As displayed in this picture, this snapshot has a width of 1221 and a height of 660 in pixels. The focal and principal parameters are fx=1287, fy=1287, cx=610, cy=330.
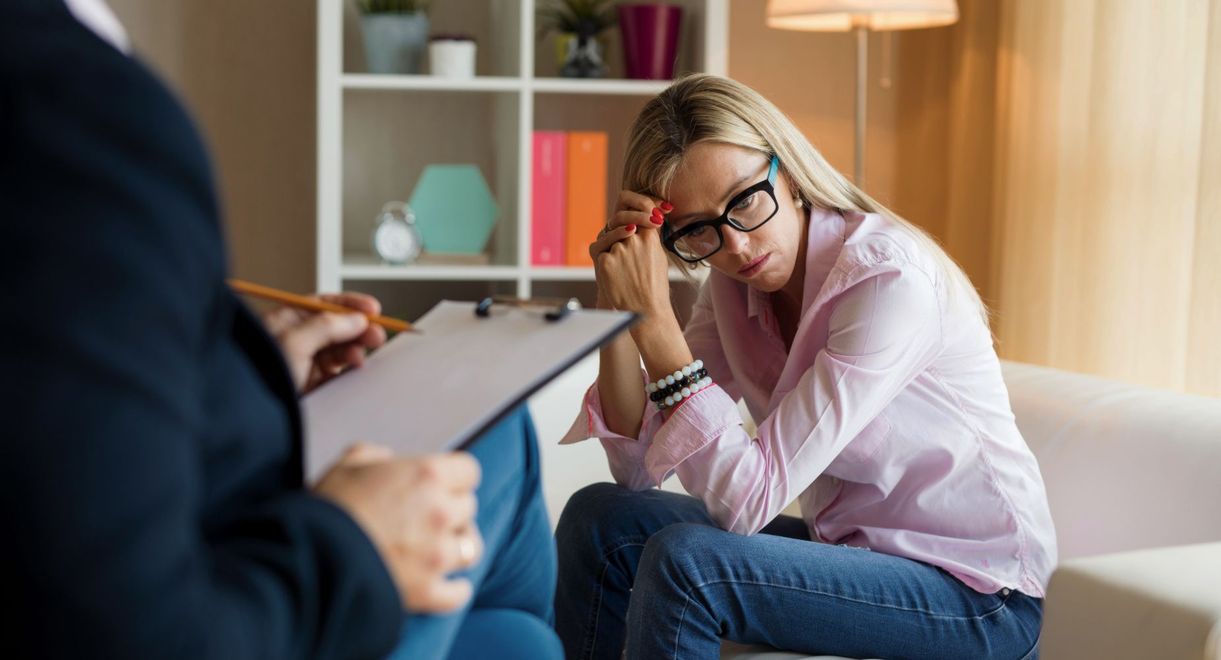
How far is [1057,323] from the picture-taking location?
93.0 inches

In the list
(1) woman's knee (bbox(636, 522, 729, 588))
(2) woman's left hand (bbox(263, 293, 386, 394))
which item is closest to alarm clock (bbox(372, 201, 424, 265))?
(1) woman's knee (bbox(636, 522, 729, 588))

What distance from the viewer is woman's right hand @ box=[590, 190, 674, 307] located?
5.03ft

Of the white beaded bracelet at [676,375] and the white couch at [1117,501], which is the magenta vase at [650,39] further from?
the white beaded bracelet at [676,375]

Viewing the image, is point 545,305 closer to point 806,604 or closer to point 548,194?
point 806,604

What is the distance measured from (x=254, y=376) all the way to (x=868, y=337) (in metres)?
0.90

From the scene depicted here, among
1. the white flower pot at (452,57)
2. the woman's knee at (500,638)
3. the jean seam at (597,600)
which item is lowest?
the jean seam at (597,600)

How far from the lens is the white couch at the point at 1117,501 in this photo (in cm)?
102

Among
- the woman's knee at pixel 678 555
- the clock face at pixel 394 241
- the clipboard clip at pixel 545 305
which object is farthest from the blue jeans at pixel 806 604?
the clock face at pixel 394 241

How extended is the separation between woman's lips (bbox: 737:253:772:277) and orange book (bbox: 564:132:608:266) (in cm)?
113

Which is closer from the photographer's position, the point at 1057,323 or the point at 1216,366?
the point at 1216,366

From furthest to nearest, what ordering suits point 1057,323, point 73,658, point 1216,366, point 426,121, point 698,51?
point 426,121, point 698,51, point 1057,323, point 1216,366, point 73,658

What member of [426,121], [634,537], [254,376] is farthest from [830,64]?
[254,376]

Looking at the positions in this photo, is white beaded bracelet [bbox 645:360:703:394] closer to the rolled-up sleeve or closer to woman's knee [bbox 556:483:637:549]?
the rolled-up sleeve

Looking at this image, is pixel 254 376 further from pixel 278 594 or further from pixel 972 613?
pixel 972 613
